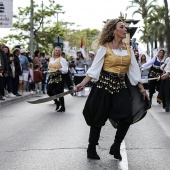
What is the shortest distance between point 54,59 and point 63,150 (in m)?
7.57

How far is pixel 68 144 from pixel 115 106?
191 centimetres

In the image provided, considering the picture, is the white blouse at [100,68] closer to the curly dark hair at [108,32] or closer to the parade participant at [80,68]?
the curly dark hair at [108,32]

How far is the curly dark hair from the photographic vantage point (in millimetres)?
7969

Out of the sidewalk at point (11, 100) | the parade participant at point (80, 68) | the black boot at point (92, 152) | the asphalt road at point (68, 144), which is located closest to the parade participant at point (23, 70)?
the sidewalk at point (11, 100)

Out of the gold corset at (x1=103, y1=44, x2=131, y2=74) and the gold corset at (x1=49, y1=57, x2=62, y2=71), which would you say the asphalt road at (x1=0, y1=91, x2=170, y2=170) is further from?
the gold corset at (x1=49, y1=57, x2=62, y2=71)

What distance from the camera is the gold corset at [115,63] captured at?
7.85m

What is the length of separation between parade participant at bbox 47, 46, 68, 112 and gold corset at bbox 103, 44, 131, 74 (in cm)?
811

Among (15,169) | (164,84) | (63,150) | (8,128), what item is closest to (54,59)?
(164,84)

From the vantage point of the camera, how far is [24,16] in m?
58.2

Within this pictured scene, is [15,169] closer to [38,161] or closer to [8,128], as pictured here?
[38,161]

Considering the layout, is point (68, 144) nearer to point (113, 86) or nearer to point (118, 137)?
point (118, 137)

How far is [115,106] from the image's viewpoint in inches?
305

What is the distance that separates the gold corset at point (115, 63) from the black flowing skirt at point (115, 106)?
0.78 ft

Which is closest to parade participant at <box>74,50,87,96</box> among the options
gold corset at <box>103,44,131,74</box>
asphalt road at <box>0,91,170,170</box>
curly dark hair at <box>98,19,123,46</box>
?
asphalt road at <box>0,91,170,170</box>
